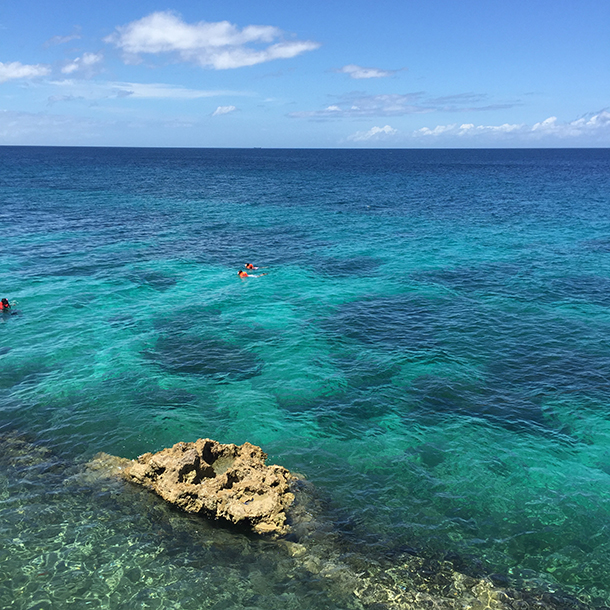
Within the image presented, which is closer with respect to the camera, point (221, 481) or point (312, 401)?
point (221, 481)

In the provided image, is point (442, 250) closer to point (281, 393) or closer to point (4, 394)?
point (281, 393)

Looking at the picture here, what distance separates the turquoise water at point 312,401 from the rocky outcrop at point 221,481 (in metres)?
0.66

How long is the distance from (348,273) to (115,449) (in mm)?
31214

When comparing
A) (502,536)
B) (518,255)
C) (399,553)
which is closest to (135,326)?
(399,553)

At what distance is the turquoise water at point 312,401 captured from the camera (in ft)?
51.5

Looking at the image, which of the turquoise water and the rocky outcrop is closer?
the turquoise water

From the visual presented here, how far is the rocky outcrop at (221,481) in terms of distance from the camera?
16.8 meters

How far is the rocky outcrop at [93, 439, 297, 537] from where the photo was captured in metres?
16.8

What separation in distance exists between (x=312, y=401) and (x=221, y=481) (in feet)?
28.9

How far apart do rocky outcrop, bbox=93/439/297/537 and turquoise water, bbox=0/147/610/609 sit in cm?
66

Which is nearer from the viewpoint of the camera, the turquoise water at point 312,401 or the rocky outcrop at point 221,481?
the turquoise water at point 312,401

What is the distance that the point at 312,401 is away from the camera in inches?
1009

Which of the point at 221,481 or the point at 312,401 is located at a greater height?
the point at 221,481

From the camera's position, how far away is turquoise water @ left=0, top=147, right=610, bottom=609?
1570 cm
